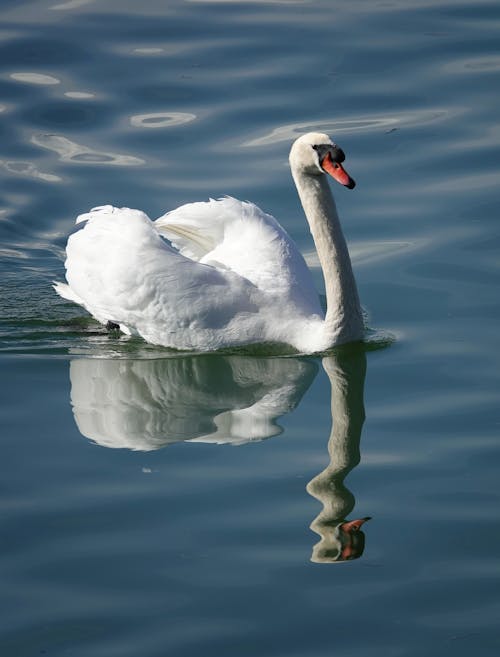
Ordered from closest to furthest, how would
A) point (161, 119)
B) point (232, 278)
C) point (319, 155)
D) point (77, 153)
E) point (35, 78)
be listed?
point (319, 155)
point (232, 278)
point (77, 153)
point (161, 119)
point (35, 78)

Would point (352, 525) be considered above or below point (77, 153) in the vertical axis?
below

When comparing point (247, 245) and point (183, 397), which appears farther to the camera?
point (247, 245)

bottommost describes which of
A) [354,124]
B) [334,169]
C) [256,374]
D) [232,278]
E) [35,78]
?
[256,374]

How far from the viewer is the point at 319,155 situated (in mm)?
9109

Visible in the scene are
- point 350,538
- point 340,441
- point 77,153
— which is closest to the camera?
point 350,538

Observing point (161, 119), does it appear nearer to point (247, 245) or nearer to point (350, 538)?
point (247, 245)

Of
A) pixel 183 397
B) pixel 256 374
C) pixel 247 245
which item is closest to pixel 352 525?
pixel 183 397

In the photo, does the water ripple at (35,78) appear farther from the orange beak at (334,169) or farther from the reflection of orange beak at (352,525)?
the reflection of orange beak at (352,525)

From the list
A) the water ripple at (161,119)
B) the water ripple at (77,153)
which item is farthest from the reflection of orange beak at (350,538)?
the water ripple at (161,119)

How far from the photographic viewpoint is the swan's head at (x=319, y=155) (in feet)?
29.5

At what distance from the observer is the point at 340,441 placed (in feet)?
27.0

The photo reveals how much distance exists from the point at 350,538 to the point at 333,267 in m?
Answer: 3.00

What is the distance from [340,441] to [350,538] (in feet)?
4.20

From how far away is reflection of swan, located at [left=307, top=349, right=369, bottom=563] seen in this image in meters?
6.98
